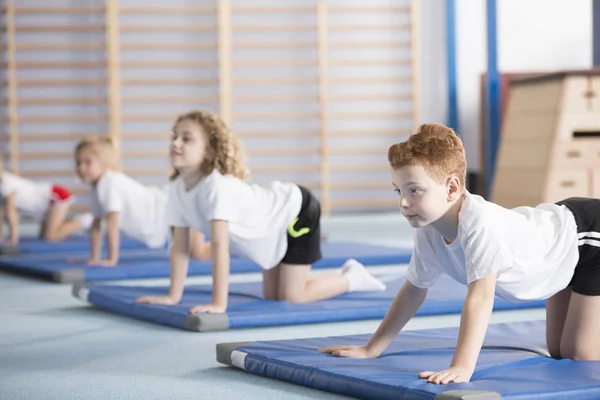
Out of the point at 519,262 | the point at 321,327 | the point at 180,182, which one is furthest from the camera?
the point at 180,182

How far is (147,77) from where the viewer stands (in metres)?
9.99

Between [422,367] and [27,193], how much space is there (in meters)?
4.92

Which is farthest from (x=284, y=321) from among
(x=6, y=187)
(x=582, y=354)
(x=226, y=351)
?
(x=6, y=187)

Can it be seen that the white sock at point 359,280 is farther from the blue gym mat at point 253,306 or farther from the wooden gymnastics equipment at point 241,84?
the wooden gymnastics equipment at point 241,84

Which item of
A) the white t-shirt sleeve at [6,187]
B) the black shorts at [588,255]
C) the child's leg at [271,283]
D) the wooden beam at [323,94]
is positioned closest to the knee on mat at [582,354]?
the black shorts at [588,255]

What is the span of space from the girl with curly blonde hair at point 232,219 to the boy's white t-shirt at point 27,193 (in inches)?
126

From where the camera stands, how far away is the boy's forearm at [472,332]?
92.0 inches

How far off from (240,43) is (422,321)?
6.71 meters

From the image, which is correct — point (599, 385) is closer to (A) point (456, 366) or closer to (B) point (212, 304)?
(A) point (456, 366)

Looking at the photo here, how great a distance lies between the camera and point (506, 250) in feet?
7.95

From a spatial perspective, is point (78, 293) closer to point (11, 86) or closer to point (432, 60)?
point (11, 86)

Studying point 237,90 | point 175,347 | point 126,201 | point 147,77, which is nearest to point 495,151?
point 237,90

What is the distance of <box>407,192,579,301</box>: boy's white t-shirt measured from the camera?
2.40 m

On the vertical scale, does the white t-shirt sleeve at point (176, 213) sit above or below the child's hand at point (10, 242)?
above
